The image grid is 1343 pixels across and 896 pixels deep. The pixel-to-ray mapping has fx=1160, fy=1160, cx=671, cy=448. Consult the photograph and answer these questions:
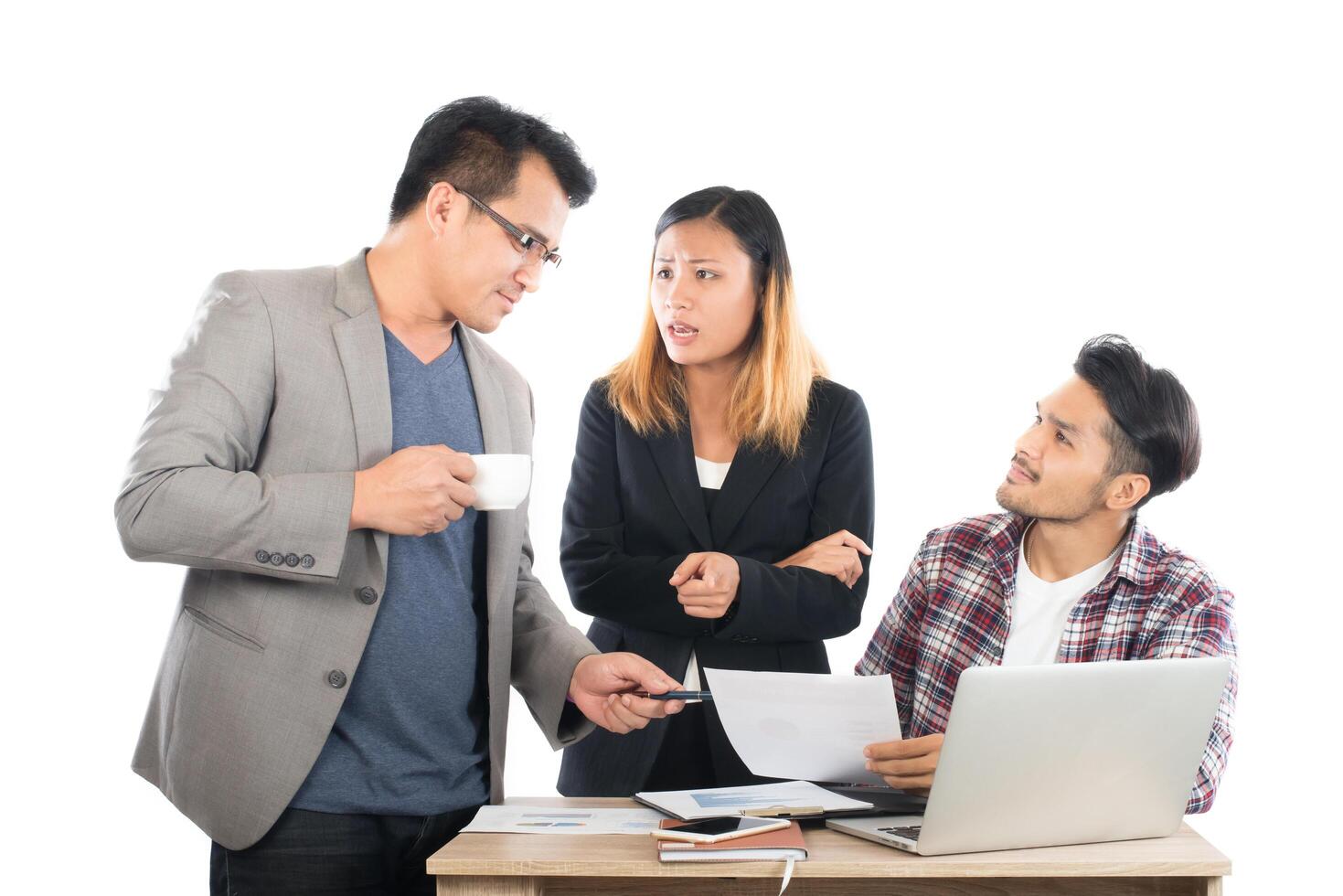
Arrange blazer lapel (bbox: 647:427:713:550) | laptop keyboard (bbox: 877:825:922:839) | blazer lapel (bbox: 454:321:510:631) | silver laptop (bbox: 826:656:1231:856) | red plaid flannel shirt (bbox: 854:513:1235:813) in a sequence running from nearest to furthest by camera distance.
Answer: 1. silver laptop (bbox: 826:656:1231:856)
2. laptop keyboard (bbox: 877:825:922:839)
3. blazer lapel (bbox: 454:321:510:631)
4. red plaid flannel shirt (bbox: 854:513:1235:813)
5. blazer lapel (bbox: 647:427:713:550)

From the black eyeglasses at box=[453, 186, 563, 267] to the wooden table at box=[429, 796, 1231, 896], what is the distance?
874 mm

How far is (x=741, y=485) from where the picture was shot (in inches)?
87.5

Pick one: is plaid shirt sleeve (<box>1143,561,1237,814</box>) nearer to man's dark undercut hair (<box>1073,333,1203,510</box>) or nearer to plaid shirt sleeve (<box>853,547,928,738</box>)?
man's dark undercut hair (<box>1073,333,1203,510</box>)

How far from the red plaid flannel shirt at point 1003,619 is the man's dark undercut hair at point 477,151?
1.07 m

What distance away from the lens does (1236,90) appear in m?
3.40

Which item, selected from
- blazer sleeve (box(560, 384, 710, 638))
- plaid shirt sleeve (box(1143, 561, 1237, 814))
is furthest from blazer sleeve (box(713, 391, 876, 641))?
plaid shirt sleeve (box(1143, 561, 1237, 814))

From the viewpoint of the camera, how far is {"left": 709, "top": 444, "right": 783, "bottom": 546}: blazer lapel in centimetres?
221

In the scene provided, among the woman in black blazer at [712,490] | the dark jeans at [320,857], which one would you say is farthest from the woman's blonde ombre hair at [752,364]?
the dark jeans at [320,857]

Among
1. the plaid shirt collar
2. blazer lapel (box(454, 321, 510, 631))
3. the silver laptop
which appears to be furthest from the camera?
the plaid shirt collar

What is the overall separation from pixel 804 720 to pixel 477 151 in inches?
39.8

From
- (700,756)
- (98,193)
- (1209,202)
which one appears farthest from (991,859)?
(98,193)

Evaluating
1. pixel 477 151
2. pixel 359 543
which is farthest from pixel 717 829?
pixel 477 151

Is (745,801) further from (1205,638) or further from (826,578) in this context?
(1205,638)

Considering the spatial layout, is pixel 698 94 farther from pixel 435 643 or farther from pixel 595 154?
pixel 435 643
